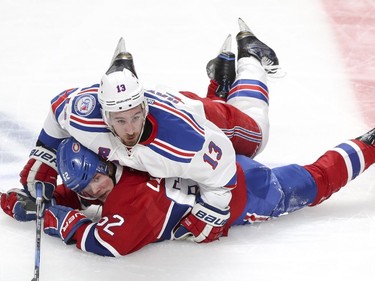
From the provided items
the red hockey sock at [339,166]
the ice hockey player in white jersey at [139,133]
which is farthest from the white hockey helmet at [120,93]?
the red hockey sock at [339,166]

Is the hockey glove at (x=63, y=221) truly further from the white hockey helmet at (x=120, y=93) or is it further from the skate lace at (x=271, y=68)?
the skate lace at (x=271, y=68)

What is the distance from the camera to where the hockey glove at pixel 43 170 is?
390cm

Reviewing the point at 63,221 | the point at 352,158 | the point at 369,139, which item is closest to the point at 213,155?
the point at 63,221

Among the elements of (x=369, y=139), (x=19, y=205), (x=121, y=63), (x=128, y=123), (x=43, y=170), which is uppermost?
(x=121, y=63)

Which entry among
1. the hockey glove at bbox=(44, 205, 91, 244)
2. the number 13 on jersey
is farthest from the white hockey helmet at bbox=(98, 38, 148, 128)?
→ the hockey glove at bbox=(44, 205, 91, 244)

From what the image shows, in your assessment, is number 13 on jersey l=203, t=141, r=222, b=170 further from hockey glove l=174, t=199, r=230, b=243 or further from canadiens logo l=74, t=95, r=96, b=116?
canadiens logo l=74, t=95, r=96, b=116

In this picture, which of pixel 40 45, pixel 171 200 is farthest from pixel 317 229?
pixel 40 45

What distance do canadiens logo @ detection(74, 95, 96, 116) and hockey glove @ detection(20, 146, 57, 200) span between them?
0.34 meters

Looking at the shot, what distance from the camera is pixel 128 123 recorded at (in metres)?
3.54

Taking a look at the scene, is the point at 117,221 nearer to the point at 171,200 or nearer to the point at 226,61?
the point at 171,200

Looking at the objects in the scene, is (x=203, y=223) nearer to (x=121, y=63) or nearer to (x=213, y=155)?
(x=213, y=155)

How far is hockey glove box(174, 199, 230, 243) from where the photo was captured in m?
3.71

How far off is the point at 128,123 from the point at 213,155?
0.33 meters

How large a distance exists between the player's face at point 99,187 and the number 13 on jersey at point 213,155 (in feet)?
1.22
